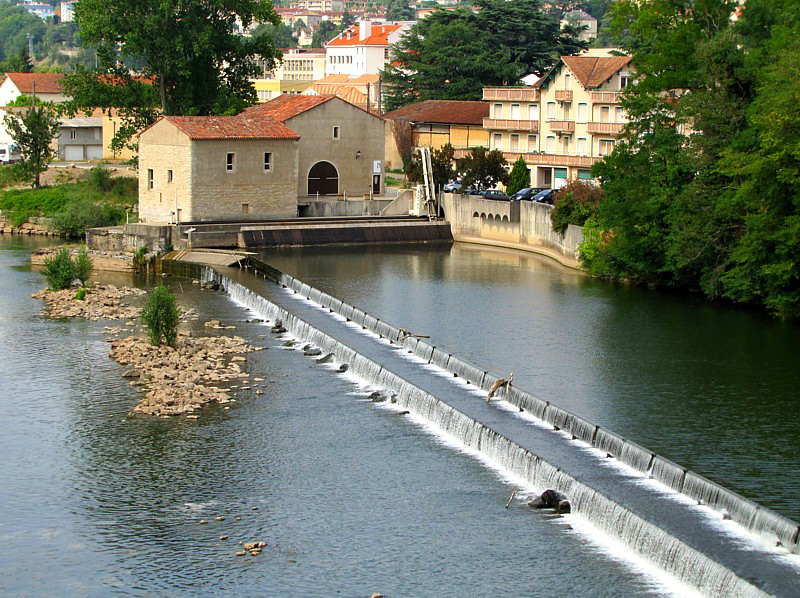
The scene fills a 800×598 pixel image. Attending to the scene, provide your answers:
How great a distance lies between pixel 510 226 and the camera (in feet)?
214

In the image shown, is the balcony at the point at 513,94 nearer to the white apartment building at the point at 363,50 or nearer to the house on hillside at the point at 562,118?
the house on hillside at the point at 562,118

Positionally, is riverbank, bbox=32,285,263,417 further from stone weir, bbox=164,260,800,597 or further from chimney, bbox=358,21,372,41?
chimney, bbox=358,21,372,41

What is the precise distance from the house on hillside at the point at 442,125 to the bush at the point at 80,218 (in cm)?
2628

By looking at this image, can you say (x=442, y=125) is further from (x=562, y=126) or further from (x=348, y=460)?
(x=348, y=460)

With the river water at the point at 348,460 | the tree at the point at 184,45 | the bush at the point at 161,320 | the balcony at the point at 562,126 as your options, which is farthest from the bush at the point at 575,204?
the bush at the point at 161,320

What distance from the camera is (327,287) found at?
168 ft

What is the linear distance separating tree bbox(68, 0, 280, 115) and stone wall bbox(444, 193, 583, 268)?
16.3 metres

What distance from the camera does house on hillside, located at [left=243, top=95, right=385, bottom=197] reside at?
229 ft

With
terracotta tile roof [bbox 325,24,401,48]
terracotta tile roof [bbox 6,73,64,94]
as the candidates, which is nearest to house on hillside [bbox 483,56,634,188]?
terracotta tile roof [bbox 6,73,64,94]

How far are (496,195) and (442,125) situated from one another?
60.8ft

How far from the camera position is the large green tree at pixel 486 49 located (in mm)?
97500

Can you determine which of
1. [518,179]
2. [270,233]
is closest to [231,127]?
[270,233]

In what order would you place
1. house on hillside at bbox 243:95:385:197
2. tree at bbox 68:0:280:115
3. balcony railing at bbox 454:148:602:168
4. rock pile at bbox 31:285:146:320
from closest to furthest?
rock pile at bbox 31:285:146:320, house on hillside at bbox 243:95:385:197, tree at bbox 68:0:280:115, balcony railing at bbox 454:148:602:168

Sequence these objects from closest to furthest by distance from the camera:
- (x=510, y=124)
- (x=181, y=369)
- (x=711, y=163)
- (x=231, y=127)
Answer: (x=181, y=369)
(x=711, y=163)
(x=231, y=127)
(x=510, y=124)
